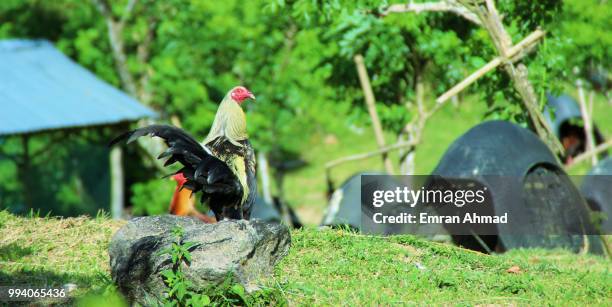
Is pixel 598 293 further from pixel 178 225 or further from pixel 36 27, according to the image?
pixel 36 27

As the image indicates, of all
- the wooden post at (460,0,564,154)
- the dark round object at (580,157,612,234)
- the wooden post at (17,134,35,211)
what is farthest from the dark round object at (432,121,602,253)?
the wooden post at (17,134,35,211)

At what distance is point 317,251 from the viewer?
299 inches

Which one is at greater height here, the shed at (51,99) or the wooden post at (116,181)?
the shed at (51,99)

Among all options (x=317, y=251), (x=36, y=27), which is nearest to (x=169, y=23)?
(x=36, y=27)

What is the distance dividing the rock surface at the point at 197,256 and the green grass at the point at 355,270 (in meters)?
0.25

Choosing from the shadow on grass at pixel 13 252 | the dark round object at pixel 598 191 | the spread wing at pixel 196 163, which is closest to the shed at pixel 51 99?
the shadow on grass at pixel 13 252

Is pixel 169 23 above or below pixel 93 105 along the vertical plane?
above

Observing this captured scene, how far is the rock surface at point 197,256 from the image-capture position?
20.5ft

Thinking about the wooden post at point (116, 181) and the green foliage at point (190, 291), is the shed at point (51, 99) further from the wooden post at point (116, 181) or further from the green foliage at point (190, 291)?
the green foliage at point (190, 291)

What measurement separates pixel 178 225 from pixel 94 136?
17.6 metres

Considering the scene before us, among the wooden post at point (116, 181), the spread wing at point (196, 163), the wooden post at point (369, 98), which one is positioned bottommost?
the wooden post at point (116, 181)

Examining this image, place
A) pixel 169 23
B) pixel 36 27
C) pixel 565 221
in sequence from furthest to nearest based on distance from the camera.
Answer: pixel 36 27, pixel 169 23, pixel 565 221

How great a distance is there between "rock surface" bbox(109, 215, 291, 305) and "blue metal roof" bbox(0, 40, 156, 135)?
11.4 metres

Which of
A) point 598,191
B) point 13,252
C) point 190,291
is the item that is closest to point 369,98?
point 598,191
